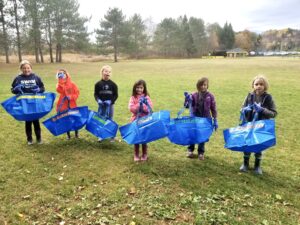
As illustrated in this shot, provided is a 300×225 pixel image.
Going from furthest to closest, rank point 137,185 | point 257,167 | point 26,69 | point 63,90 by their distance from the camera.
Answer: point 63,90, point 26,69, point 257,167, point 137,185

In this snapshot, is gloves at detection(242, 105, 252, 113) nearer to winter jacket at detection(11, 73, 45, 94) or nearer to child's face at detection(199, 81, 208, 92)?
child's face at detection(199, 81, 208, 92)

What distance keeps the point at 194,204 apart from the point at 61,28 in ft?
150

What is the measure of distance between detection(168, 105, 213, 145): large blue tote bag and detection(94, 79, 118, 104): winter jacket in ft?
6.74

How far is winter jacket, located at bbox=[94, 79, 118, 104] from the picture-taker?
662cm

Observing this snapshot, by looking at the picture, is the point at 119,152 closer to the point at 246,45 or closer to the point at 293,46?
the point at 246,45

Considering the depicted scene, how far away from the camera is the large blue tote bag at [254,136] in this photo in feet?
15.2

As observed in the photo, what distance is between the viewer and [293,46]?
390 feet

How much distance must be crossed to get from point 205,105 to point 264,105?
107cm

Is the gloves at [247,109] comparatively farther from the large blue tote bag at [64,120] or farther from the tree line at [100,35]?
the tree line at [100,35]

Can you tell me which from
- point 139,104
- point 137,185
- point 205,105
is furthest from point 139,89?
point 137,185

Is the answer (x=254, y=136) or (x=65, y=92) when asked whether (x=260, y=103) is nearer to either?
(x=254, y=136)

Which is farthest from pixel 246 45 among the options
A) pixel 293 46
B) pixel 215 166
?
pixel 215 166

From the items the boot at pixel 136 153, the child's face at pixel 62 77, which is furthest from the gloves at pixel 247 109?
the child's face at pixel 62 77

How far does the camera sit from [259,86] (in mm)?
5113
